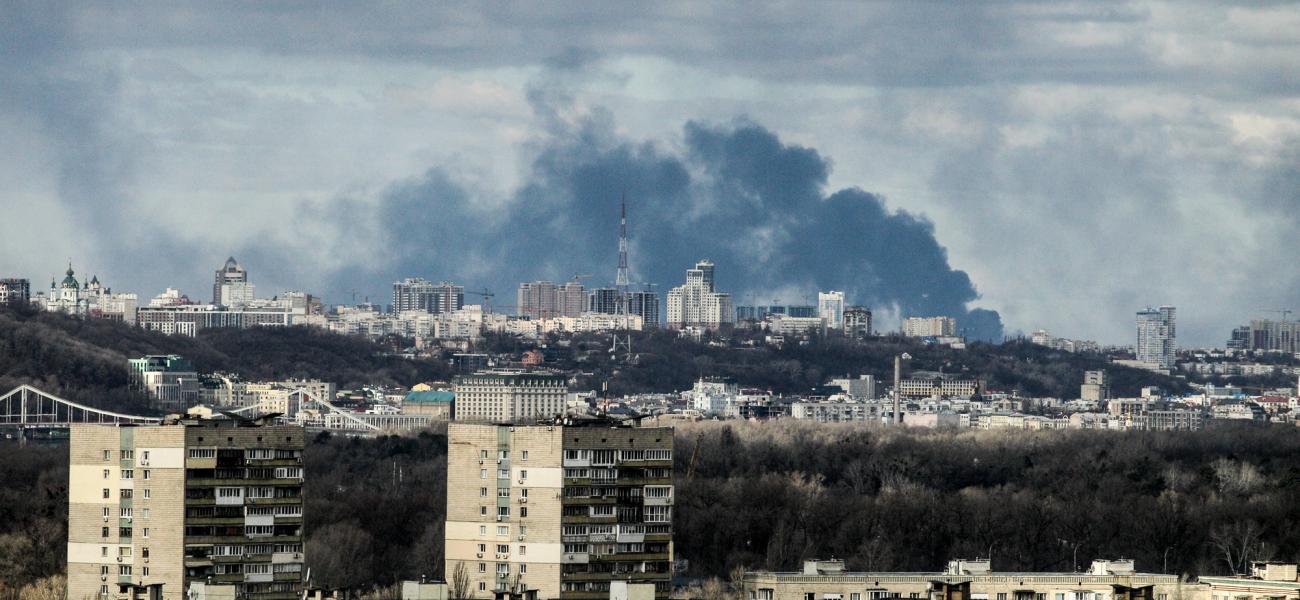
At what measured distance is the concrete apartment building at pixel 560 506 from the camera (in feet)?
172

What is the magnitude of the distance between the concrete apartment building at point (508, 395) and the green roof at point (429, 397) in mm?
560

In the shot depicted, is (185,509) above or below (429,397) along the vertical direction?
below

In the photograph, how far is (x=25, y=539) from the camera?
6569 cm

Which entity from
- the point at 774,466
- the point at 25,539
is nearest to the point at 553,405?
the point at 774,466

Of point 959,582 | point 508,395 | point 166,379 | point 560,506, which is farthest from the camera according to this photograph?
point 508,395

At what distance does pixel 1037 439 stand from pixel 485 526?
6400 centimetres

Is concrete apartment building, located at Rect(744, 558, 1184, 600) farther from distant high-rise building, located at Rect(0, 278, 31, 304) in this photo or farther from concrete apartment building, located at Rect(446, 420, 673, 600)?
distant high-rise building, located at Rect(0, 278, 31, 304)

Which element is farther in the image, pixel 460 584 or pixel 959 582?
pixel 460 584

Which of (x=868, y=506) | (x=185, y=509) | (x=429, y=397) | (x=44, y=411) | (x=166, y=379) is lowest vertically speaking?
(x=185, y=509)

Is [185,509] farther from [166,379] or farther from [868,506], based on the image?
[166,379]

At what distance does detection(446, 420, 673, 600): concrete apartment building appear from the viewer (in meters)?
52.5

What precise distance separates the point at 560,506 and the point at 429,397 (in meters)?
116

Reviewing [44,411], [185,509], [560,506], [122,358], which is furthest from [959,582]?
[122,358]

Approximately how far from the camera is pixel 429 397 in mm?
168750
